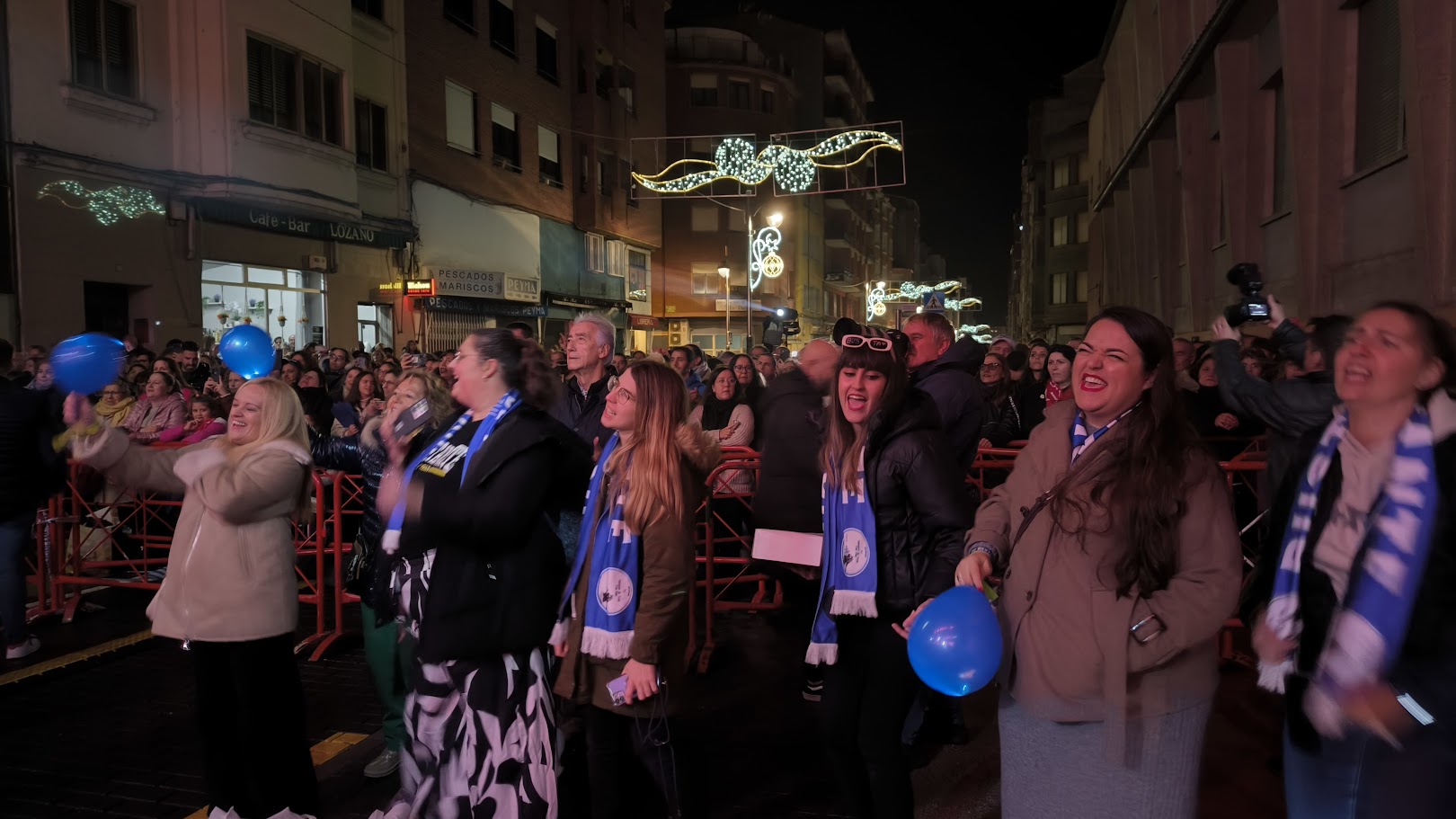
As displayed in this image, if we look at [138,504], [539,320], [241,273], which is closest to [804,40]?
[539,320]

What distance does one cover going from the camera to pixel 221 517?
3.68 meters

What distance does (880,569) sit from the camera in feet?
10.9

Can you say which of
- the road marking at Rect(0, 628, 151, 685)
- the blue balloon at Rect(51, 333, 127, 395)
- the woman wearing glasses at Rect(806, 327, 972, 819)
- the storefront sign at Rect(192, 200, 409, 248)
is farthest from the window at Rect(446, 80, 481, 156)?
the woman wearing glasses at Rect(806, 327, 972, 819)

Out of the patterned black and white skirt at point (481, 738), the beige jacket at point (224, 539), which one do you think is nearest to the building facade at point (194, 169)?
the beige jacket at point (224, 539)

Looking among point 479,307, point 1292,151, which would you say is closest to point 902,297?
point 479,307

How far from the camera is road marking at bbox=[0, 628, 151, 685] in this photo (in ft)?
19.2

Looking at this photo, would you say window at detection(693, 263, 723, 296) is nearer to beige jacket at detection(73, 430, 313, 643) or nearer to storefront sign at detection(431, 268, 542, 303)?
storefront sign at detection(431, 268, 542, 303)

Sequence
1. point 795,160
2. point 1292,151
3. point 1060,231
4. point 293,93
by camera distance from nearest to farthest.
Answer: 1. point 1292,151
2. point 293,93
3. point 795,160
4. point 1060,231

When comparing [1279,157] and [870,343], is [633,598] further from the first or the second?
[1279,157]

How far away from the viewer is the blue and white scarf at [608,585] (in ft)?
11.0

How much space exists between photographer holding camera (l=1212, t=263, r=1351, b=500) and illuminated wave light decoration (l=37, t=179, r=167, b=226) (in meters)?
15.2

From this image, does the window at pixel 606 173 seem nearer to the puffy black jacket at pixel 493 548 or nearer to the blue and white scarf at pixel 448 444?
the blue and white scarf at pixel 448 444

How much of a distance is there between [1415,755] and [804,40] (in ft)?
199

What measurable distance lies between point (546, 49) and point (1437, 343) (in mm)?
29598
